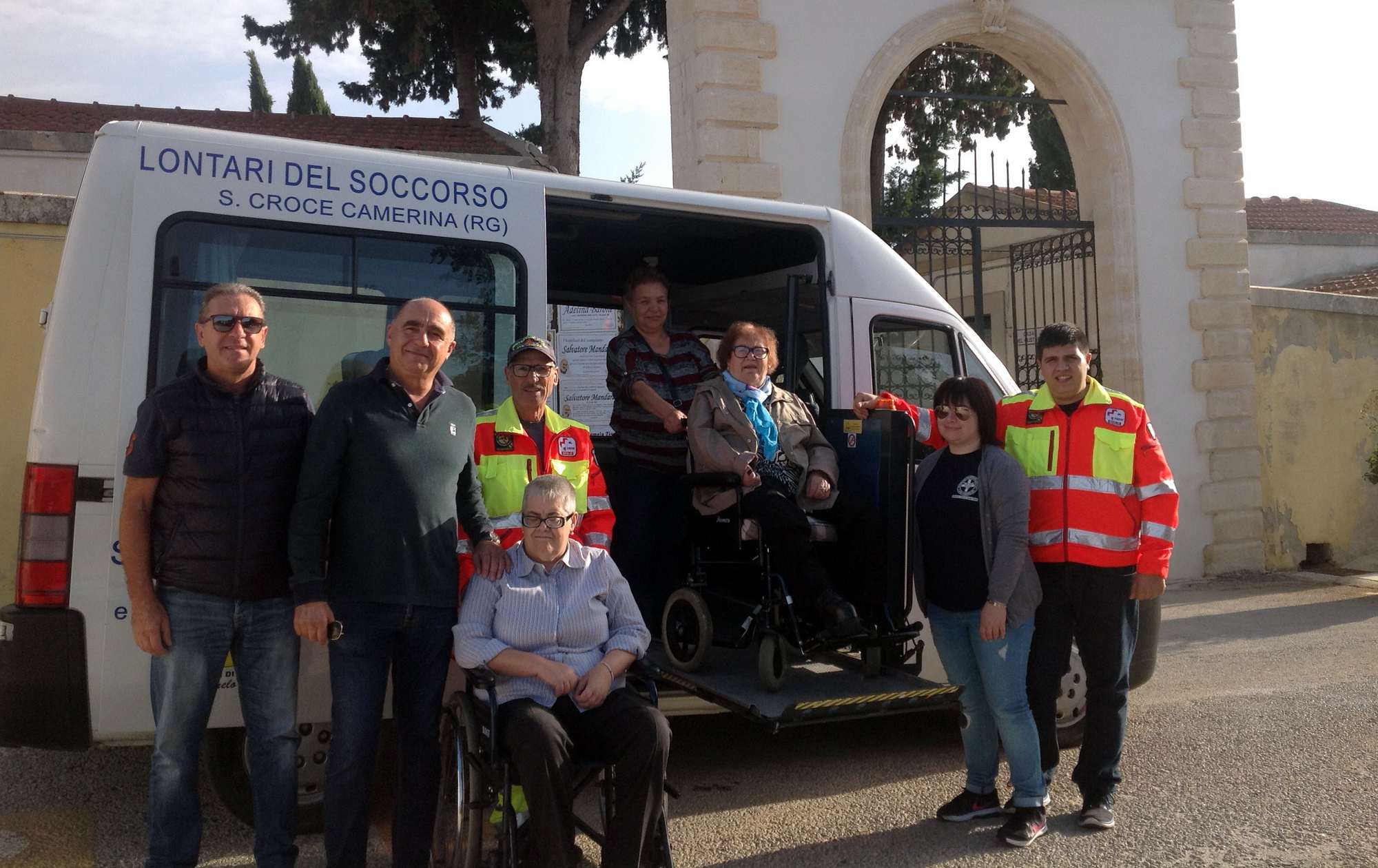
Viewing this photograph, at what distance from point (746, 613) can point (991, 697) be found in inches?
43.3

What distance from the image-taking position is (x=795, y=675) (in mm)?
4832

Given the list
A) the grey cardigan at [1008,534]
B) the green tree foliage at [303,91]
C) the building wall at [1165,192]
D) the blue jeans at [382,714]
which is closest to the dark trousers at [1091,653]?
the grey cardigan at [1008,534]

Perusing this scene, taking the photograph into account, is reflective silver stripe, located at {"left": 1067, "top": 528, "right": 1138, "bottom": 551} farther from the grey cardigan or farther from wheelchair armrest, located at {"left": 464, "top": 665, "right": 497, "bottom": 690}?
wheelchair armrest, located at {"left": 464, "top": 665, "right": 497, "bottom": 690}

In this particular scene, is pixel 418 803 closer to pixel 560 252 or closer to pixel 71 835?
pixel 71 835

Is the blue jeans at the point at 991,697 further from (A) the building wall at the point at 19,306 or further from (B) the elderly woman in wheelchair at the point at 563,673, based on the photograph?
(A) the building wall at the point at 19,306

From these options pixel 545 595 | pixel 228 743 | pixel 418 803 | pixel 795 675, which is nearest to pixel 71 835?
pixel 228 743

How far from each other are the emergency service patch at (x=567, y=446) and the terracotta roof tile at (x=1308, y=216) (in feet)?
67.4

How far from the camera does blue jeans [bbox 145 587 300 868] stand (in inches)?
134

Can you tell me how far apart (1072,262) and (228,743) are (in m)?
9.97

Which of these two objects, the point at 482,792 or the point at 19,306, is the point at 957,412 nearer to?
the point at 482,792

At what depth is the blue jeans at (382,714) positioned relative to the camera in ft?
11.5

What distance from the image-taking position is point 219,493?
3.41 m

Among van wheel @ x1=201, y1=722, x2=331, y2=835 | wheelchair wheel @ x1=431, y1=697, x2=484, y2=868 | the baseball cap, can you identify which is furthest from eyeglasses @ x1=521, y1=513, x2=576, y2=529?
van wheel @ x1=201, y1=722, x2=331, y2=835

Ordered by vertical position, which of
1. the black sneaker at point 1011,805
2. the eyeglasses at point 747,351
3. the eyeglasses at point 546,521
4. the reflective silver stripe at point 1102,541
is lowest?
the black sneaker at point 1011,805
